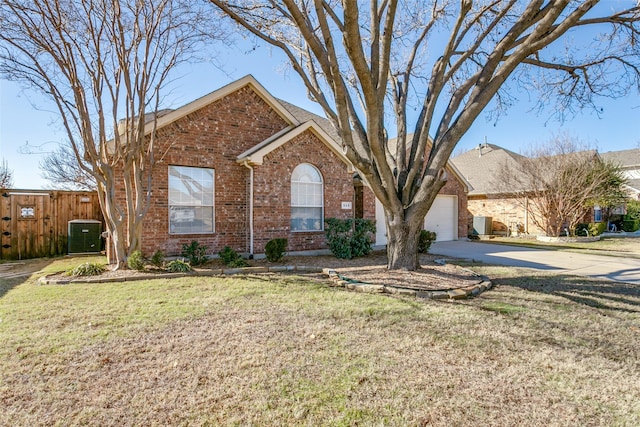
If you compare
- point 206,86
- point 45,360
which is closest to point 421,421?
point 45,360

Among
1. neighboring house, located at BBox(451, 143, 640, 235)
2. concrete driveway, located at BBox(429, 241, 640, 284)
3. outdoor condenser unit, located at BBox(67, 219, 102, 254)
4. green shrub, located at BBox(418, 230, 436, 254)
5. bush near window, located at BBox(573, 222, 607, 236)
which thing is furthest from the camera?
neighboring house, located at BBox(451, 143, 640, 235)

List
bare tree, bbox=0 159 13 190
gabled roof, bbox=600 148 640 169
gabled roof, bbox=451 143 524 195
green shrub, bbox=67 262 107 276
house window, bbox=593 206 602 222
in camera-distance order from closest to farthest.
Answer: green shrub, bbox=67 262 107 276
bare tree, bbox=0 159 13 190
gabled roof, bbox=451 143 524 195
house window, bbox=593 206 602 222
gabled roof, bbox=600 148 640 169

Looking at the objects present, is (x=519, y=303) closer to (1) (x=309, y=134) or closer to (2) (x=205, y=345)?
(2) (x=205, y=345)

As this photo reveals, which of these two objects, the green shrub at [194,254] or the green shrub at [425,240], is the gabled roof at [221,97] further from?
the green shrub at [425,240]

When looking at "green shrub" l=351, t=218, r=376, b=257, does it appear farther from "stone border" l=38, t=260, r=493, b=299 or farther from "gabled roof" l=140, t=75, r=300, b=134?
"gabled roof" l=140, t=75, r=300, b=134

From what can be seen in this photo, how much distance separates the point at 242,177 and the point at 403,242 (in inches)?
216

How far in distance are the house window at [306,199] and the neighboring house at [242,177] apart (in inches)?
1.3

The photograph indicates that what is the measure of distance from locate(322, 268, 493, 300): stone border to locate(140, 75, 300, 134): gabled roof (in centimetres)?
634

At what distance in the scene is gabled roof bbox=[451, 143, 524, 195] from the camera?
70.3 ft

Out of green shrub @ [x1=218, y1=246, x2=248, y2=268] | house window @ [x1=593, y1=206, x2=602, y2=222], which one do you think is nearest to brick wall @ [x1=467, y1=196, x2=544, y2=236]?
house window @ [x1=593, y1=206, x2=602, y2=222]

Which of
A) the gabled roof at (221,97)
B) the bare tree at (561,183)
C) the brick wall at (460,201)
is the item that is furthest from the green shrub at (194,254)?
the bare tree at (561,183)

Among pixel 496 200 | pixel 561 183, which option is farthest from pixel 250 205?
pixel 496 200

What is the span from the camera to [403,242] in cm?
727

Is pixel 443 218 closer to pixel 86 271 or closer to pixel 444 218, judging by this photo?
pixel 444 218
